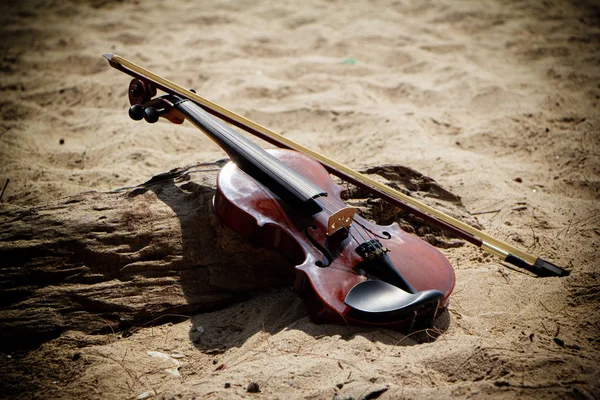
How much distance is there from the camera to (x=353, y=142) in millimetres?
3672

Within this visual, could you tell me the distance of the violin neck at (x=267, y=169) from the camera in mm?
2029

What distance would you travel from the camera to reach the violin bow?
1760 millimetres

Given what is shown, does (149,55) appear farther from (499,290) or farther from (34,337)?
(499,290)

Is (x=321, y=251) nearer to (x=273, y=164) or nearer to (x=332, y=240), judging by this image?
(x=332, y=240)

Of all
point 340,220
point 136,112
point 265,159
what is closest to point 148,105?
point 136,112

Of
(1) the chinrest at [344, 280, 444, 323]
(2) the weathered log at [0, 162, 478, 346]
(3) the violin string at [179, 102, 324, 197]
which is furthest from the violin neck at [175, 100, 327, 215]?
(1) the chinrest at [344, 280, 444, 323]

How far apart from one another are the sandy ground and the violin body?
0.12 metres

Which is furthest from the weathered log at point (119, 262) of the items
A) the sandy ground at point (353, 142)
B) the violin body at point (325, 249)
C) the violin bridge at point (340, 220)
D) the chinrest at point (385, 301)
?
the chinrest at point (385, 301)

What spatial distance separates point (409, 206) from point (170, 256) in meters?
1.11

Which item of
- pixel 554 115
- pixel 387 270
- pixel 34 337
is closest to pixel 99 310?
pixel 34 337

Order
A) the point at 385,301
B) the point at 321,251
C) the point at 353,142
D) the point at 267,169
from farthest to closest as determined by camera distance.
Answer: the point at 353,142 → the point at 267,169 → the point at 321,251 → the point at 385,301

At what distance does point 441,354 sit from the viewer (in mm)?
1680

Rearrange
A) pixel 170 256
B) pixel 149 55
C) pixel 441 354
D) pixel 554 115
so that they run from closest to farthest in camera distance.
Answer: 1. pixel 441 354
2. pixel 170 256
3. pixel 554 115
4. pixel 149 55

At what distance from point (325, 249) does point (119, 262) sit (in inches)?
38.0
